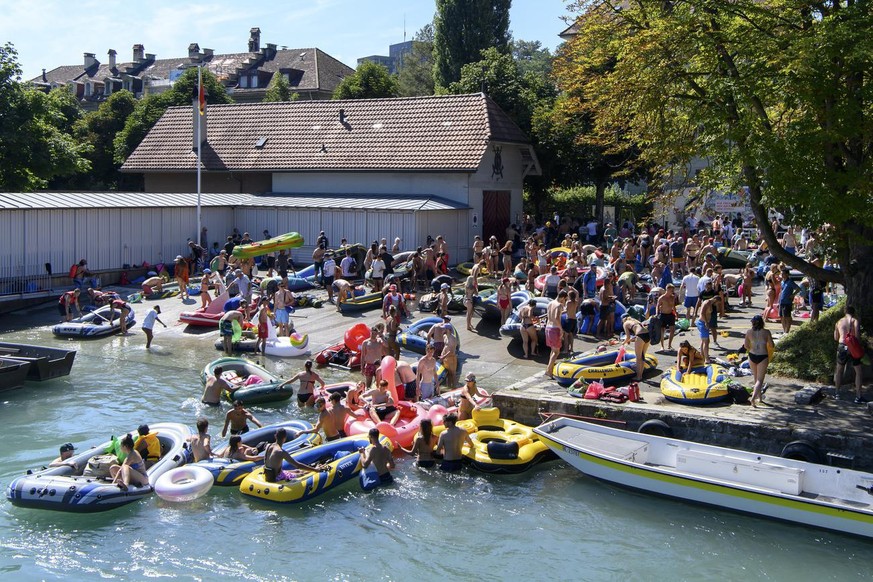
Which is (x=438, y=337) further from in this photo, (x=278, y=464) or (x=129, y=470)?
(x=129, y=470)

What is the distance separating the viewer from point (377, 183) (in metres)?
35.6

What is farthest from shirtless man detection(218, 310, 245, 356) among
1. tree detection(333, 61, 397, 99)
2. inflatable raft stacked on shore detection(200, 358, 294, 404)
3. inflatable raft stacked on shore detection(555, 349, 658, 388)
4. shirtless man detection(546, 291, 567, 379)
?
tree detection(333, 61, 397, 99)

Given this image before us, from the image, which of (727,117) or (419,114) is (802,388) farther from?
(419,114)

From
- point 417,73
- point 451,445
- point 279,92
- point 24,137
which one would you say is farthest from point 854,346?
point 417,73

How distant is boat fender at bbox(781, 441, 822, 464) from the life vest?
10.5 m

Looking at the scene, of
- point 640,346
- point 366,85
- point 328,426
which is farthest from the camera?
point 366,85

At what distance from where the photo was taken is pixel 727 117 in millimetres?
16672

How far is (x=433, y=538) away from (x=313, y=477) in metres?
2.37

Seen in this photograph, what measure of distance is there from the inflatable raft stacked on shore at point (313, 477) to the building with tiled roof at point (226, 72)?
194 feet

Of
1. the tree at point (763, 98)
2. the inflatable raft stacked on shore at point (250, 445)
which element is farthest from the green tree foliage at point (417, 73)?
the inflatable raft stacked on shore at point (250, 445)

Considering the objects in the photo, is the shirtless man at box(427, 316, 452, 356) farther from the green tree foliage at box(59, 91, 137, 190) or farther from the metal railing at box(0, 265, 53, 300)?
the green tree foliage at box(59, 91, 137, 190)

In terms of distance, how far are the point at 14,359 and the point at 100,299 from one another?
758cm

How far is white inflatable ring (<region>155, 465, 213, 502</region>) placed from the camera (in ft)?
45.3

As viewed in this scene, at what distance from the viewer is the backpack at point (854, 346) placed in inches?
616
